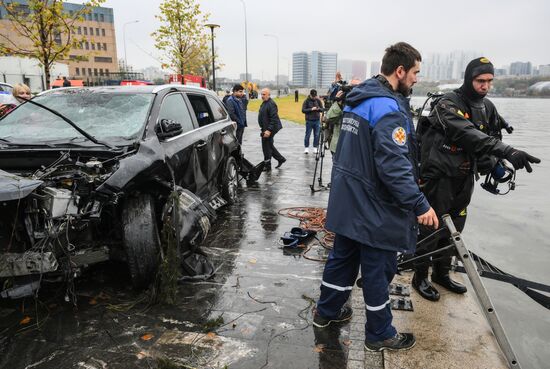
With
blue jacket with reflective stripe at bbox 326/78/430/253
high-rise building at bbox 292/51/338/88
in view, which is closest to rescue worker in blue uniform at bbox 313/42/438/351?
blue jacket with reflective stripe at bbox 326/78/430/253

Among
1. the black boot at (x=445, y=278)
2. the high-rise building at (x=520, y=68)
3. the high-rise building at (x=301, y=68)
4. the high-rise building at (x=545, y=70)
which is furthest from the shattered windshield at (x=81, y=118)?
the high-rise building at (x=301, y=68)

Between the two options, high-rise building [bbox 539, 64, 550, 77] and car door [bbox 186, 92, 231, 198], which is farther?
high-rise building [bbox 539, 64, 550, 77]

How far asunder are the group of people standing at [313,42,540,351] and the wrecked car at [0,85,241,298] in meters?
1.44

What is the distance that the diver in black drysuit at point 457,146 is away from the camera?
330 centimetres

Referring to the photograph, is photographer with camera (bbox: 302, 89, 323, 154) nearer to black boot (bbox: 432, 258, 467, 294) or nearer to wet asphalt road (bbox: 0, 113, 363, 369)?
wet asphalt road (bbox: 0, 113, 363, 369)

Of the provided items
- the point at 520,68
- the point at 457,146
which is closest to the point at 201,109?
the point at 457,146

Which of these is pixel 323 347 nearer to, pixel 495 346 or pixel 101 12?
pixel 495 346

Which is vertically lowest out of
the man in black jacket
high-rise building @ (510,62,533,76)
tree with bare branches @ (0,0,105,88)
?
the man in black jacket

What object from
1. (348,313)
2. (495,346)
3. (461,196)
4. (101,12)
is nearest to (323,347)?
(348,313)

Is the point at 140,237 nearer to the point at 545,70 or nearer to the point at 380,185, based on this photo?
the point at 380,185

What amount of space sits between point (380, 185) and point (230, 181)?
425 centimetres

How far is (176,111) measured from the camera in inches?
197

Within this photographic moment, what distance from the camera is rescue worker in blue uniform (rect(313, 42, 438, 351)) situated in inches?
103

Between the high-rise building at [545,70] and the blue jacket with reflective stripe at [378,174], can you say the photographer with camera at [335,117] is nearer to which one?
the blue jacket with reflective stripe at [378,174]
